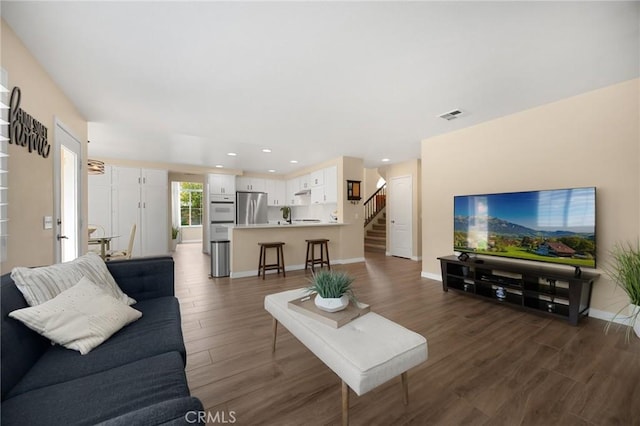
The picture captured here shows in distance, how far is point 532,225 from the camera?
2992mm

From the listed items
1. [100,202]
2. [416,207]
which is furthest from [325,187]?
[100,202]

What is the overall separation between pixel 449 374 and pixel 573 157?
2.92 meters

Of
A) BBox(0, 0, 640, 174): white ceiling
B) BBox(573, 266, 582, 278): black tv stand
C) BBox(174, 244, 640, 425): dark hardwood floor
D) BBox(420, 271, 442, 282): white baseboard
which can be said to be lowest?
BBox(174, 244, 640, 425): dark hardwood floor

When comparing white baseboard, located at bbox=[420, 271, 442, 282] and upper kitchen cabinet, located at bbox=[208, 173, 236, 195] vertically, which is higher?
upper kitchen cabinet, located at bbox=[208, 173, 236, 195]

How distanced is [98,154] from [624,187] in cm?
887

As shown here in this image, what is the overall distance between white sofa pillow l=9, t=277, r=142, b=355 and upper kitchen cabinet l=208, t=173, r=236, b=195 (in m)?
6.06

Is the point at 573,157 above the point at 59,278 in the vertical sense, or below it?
above

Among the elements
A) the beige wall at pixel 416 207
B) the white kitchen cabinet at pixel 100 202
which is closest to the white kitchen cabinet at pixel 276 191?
the white kitchen cabinet at pixel 100 202

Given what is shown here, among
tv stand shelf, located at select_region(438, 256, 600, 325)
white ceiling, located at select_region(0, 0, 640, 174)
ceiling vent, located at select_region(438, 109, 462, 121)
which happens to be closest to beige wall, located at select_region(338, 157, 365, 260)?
white ceiling, located at select_region(0, 0, 640, 174)

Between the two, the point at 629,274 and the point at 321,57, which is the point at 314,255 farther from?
the point at 629,274

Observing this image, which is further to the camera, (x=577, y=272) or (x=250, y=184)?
(x=250, y=184)

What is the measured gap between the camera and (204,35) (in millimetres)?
1869

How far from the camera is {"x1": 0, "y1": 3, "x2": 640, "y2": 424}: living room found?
1534 mm

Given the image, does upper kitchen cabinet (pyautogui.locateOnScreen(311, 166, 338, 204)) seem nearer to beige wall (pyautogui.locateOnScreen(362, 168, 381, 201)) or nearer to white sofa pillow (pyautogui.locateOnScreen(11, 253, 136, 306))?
beige wall (pyautogui.locateOnScreen(362, 168, 381, 201))
